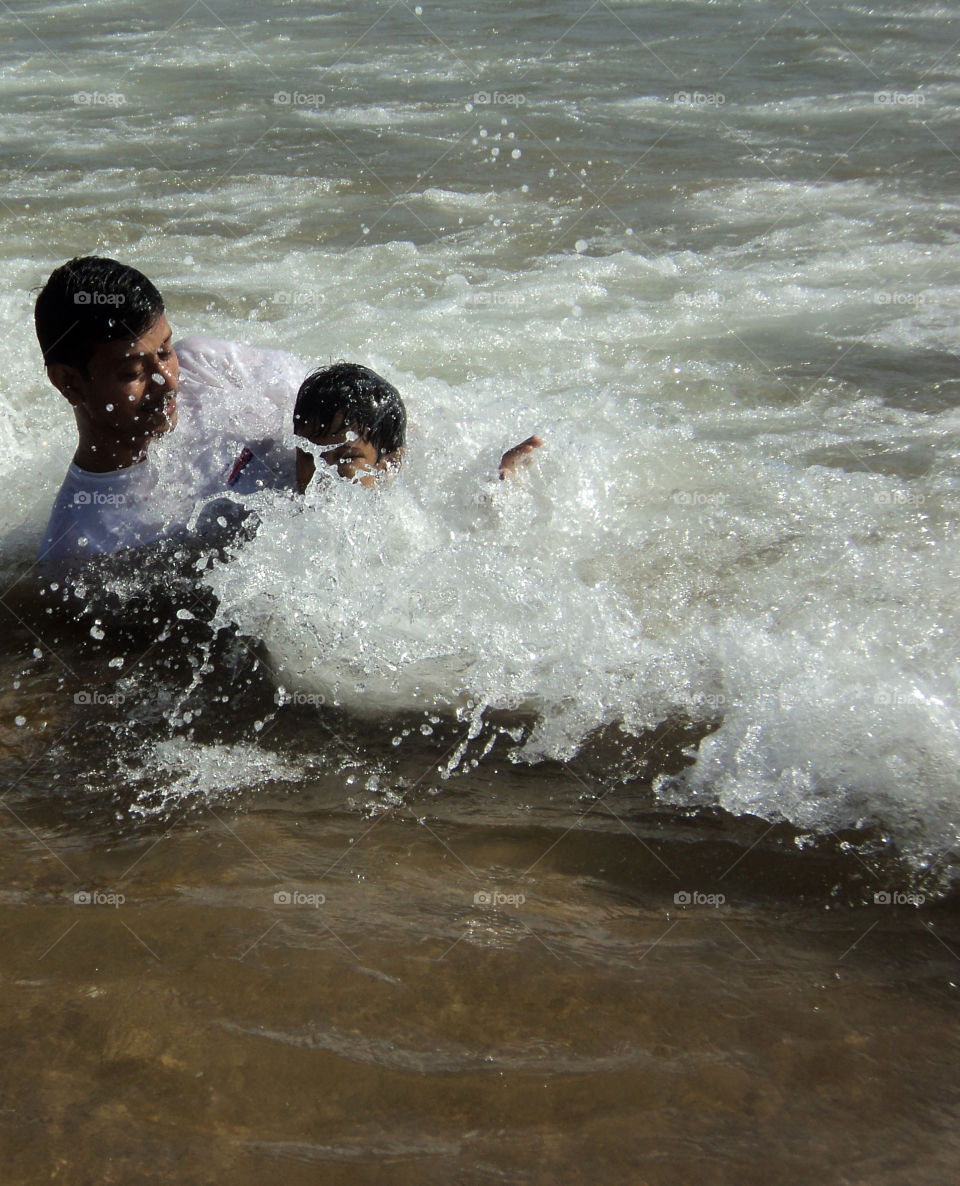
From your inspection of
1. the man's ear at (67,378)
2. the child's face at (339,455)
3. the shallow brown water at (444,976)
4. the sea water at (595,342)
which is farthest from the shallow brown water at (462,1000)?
the man's ear at (67,378)

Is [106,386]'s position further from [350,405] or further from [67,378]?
[350,405]

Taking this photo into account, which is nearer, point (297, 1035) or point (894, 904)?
point (297, 1035)


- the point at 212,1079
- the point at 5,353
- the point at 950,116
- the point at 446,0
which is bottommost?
the point at 212,1079

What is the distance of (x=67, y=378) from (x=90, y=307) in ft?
0.91

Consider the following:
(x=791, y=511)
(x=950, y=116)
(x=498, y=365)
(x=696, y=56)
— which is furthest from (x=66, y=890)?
(x=696, y=56)

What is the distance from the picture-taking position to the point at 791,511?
4.08m

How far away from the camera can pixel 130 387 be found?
3.77m

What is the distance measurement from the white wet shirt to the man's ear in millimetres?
281

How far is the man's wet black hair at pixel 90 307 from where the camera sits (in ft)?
11.9

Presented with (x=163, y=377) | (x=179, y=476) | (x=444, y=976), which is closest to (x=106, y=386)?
(x=163, y=377)

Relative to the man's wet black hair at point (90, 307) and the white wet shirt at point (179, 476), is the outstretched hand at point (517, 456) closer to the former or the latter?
the white wet shirt at point (179, 476)

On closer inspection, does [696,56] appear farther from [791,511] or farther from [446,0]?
[791,511]

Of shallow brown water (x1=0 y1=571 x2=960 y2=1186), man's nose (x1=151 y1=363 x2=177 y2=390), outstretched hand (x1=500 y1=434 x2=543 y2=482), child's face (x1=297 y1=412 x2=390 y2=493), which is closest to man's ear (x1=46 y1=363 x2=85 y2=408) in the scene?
man's nose (x1=151 y1=363 x2=177 y2=390)

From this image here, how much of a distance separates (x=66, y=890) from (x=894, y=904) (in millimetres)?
1923
